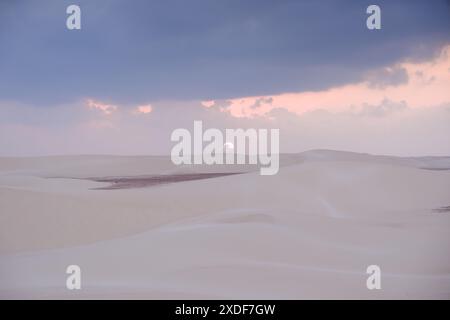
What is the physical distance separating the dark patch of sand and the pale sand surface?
0.09ft

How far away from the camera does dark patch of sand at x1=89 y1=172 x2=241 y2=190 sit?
4449mm

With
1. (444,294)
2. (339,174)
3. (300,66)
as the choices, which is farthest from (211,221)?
(444,294)

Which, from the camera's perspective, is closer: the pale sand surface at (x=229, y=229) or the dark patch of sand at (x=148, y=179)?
the pale sand surface at (x=229, y=229)

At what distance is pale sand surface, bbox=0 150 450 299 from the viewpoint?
161 inches

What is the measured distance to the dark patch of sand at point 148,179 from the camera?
445cm

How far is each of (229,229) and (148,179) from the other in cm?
75

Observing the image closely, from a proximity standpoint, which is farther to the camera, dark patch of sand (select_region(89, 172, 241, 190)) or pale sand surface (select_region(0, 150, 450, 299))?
Result: dark patch of sand (select_region(89, 172, 241, 190))

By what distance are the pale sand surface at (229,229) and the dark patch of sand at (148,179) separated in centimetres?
3

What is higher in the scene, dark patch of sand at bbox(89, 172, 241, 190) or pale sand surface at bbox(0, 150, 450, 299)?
dark patch of sand at bbox(89, 172, 241, 190)

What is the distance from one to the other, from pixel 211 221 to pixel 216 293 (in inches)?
21.4

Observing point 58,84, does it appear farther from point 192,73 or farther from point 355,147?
point 355,147

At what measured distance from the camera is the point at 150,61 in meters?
4.38

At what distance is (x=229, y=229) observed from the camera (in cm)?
427

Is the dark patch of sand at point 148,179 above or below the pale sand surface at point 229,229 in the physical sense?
above
